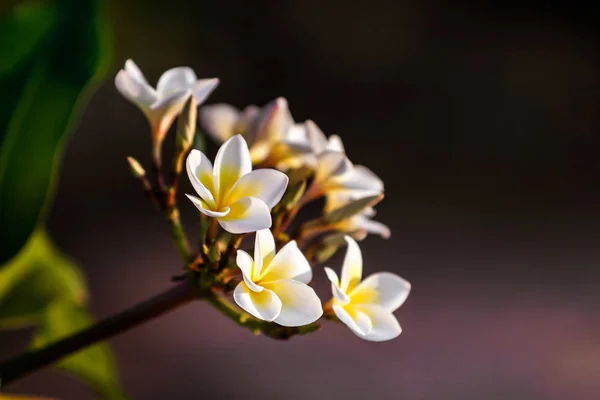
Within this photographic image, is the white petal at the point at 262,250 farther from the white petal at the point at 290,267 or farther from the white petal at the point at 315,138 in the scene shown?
the white petal at the point at 315,138

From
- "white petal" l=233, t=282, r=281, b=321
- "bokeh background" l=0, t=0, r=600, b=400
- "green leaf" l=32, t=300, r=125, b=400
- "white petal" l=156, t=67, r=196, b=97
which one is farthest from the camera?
"bokeh background" l=0, t=0, r=600, b=400

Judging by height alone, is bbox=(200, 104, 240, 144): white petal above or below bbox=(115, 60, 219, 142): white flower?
above

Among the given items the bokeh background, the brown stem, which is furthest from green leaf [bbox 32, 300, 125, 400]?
the bokeh background

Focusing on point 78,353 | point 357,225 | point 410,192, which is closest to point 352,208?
point 357,225

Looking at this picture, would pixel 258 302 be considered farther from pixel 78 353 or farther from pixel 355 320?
pixel 78 353

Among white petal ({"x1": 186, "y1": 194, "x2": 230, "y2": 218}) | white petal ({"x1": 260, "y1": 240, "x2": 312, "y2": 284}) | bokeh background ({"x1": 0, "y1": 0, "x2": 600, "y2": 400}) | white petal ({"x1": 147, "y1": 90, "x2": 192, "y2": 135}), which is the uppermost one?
bokeh background ({"x1": 0, "y1": 0, "x2": 600, "y2": 400})

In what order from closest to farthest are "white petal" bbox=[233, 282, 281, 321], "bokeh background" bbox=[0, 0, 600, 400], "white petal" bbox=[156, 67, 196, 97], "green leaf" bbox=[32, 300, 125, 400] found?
1. "white petal" bbox=[233, 282, 281, 321]
2. "white petal" bbox=[156, 67, 196, 97]
3. "green leaf" bbox=[32, 300, 125, 400]
4. "bokeh background" bbox=[0, 0, 600, 400]

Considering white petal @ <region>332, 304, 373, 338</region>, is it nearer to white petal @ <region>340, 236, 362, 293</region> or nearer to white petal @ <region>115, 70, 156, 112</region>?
white petal @ <region>340, 236, 362, 293</region>
